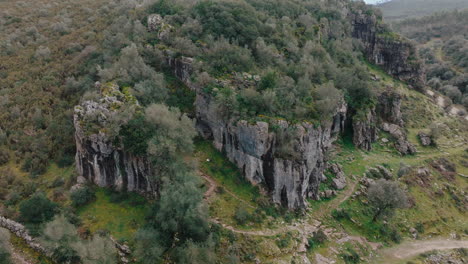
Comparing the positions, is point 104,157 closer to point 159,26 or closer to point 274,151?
point 274,151

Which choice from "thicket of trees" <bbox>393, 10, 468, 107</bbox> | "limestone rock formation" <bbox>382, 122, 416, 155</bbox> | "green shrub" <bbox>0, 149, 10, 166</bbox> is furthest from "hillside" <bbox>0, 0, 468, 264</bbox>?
"thicket of trees" <bbox>393, 10, 468, 107</bbox>

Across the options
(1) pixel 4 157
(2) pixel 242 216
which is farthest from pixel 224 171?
(1) pixel 4 157

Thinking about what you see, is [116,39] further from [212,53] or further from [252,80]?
[252,80]

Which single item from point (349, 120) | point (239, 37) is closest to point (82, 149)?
point (239, 37)

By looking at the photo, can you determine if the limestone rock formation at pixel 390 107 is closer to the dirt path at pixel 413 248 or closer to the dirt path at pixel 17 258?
the dirt path at pixel 413 248

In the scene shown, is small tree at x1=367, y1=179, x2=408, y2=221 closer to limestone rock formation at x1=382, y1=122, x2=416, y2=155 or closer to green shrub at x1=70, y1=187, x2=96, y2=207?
limestone rock formation at x1=382, y1=122, x2=416, y2=155

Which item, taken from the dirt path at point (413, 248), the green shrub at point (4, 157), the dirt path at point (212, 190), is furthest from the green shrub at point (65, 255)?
the dirt path at point (413, 248)
